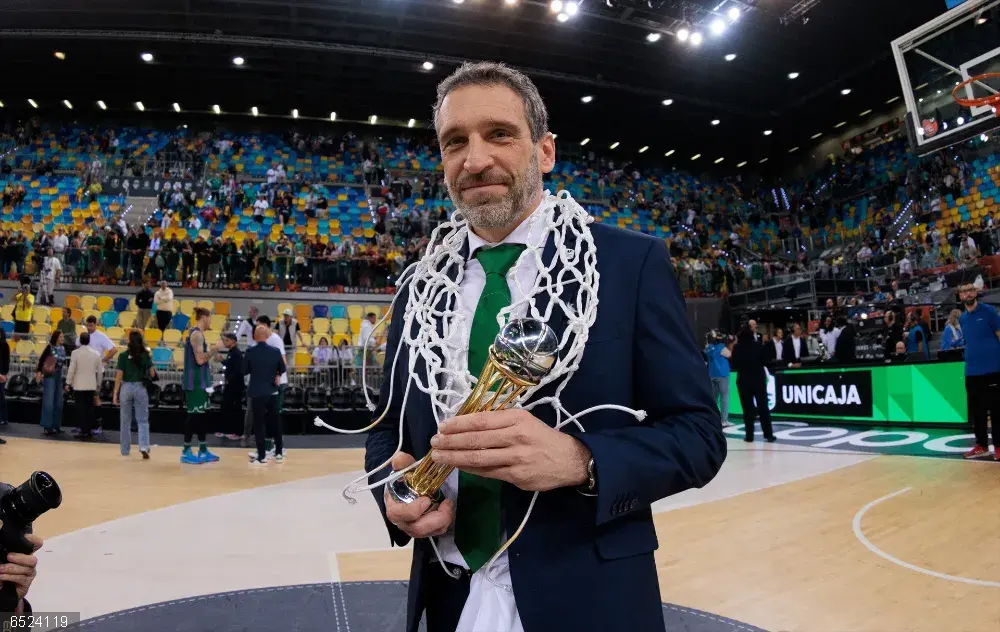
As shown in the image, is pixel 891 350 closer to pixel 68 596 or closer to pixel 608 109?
pixel 68 596

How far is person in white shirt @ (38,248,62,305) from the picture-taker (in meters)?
13.2

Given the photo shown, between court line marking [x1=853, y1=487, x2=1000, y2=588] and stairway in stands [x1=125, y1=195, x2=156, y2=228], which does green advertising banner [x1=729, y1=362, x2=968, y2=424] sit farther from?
stairway in stands [x1=125, y1=195, x2=156, y2=228]

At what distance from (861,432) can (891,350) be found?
2.99 meters

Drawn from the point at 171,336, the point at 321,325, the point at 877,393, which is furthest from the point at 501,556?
the point at 321,325

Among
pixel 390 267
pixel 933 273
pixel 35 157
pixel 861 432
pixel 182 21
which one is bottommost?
pixel 861 432

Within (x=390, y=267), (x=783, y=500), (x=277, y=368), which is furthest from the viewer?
(x=390, y=267)

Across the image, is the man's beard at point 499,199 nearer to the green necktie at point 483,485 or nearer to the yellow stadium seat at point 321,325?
the green necktie at point 483,485

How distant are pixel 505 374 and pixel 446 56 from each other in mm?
18778

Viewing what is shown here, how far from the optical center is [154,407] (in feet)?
33.0

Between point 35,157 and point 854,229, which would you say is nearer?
point 35,157

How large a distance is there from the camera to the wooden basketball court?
1641 millimetres

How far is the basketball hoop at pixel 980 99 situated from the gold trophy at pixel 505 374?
942 centimetres

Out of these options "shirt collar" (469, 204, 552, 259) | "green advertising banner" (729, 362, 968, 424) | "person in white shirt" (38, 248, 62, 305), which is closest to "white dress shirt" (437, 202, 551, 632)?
"shirt collar" (469, 204, 552, 259)

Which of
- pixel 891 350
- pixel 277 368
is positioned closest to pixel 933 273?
pixel 891 350
